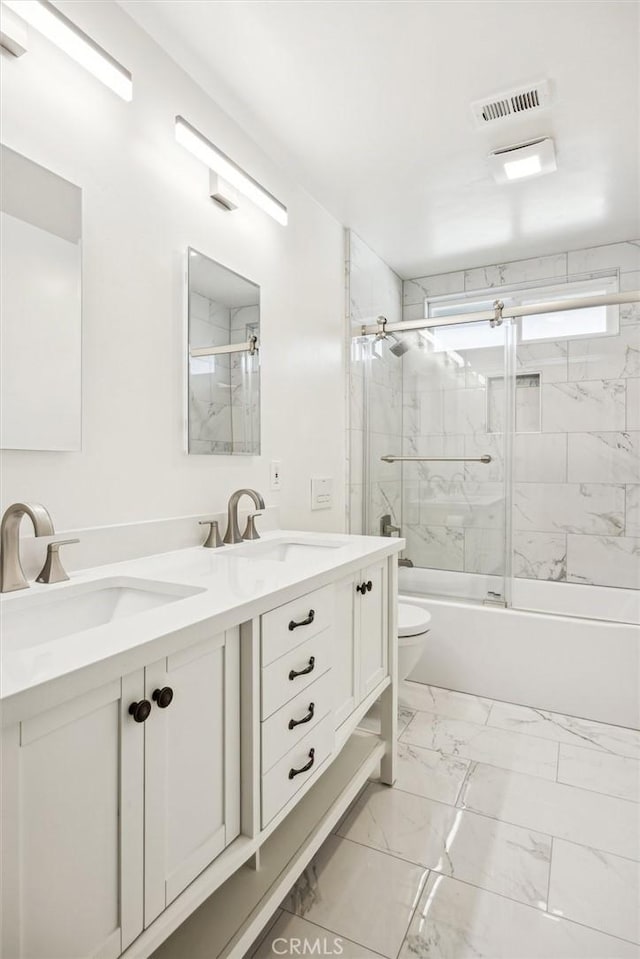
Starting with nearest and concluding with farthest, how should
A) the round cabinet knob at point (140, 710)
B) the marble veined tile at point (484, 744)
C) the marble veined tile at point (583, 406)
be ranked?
1. the round cabinet knob at point (140, 710)
2. the marble veined tile at point (484, 744)
3. the marble veined tile at point (583, 406)

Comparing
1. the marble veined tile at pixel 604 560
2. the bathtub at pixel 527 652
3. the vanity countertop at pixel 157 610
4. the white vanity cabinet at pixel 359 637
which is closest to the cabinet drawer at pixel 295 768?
the white vanity cabinet at pixel 359 637

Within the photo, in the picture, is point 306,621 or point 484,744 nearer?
point 306,621

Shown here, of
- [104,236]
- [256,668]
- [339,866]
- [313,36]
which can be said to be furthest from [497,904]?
[313,36]

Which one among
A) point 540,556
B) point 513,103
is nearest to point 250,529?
point 513,103

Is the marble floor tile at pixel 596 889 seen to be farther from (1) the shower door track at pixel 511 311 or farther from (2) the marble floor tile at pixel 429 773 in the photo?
(1) the shower door track at pixel 511 311

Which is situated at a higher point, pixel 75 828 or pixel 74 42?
pixel 74 42

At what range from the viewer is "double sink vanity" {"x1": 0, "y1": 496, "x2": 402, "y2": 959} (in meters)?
0.64

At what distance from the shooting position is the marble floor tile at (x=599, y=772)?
179cm

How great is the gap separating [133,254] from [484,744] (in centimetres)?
214

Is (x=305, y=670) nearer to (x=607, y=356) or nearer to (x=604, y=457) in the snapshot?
(x=604, y=457)

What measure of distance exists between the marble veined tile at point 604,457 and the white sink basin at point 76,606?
109 inches

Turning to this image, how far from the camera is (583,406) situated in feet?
10.4

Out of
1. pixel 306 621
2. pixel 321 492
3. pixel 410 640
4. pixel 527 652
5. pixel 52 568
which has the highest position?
pixel 321 492

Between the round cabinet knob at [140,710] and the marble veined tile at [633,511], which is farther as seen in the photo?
the marble veined tile at [633,511]
